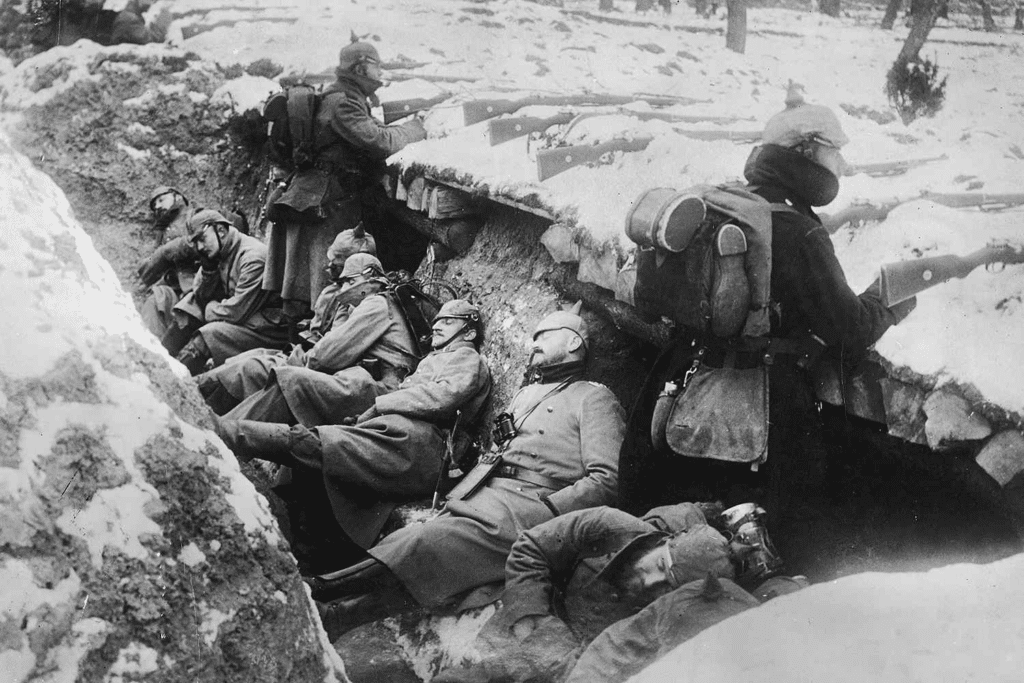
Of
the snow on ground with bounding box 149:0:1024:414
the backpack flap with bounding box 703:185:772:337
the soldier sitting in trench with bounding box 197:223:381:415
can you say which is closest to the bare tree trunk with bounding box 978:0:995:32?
the snow on ground with bounding box 149:0:1024:414

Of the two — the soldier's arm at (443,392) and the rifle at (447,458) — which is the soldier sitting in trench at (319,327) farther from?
the rifle at (447,458)

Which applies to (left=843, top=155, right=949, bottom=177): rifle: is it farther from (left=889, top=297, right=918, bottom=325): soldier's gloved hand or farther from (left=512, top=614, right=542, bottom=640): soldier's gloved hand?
(left=512, top=614, right=542, bottom=640): soldier's gloved hand

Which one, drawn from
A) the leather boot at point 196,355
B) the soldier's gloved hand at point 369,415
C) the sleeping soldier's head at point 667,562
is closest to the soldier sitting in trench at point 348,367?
the soldier's gloved hand at point 369,415

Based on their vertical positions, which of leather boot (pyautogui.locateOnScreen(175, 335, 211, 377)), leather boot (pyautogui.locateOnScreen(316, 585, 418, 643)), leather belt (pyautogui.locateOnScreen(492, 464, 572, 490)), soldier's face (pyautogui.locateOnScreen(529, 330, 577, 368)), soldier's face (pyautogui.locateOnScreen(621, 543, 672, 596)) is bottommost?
leather boot (pyautogui.locateOnScreen(175, 335, 211, 377))

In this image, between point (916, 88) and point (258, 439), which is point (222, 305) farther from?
point (916, 88)

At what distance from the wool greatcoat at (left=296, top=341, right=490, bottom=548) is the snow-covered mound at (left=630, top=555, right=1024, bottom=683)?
6.02ft

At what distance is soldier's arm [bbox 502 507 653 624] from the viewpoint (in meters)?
2.55

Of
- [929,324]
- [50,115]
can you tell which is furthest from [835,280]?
[50,115]

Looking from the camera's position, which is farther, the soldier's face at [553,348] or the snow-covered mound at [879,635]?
the soldier's face at [553,348]

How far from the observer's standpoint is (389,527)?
361 cm

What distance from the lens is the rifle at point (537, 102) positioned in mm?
3760

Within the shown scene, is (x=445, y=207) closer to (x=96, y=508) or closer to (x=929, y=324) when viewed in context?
(x=929, y=324)

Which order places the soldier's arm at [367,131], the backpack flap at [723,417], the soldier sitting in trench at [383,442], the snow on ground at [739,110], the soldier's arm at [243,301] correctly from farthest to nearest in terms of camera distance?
the soldier's arm at [243,301], the soldier's arm at [367,131], the soldier sitting in trench at [383,442], the backpack flap at [723,417], the snow on ground at [739,110]

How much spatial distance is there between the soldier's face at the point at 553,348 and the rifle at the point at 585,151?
74 centimetres
